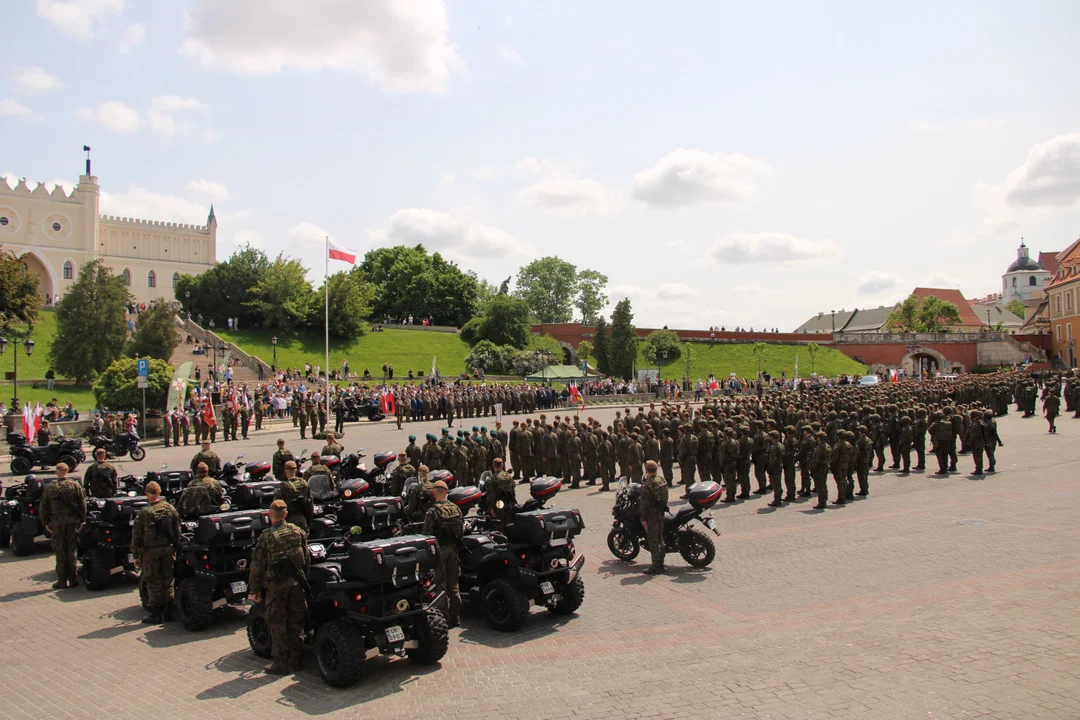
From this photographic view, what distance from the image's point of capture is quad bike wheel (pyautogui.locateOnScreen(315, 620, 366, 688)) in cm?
703

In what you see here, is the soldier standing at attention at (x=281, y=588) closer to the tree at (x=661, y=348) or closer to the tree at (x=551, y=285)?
the tree at (x=661, y=348)

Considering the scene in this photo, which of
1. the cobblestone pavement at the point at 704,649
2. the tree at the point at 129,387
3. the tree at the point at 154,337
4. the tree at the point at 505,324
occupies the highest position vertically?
the tree at the point at 505,324

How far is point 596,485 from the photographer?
65.3 feet

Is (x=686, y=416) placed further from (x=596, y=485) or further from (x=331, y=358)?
(x=331, y=358)

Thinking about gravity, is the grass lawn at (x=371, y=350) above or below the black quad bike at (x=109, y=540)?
above

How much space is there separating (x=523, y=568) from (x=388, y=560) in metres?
2.09

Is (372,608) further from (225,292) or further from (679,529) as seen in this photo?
(225,292)

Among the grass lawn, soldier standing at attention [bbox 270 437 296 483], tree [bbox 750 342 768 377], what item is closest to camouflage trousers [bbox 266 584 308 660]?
soldier standing at attention [bbox 270 437 296 483]

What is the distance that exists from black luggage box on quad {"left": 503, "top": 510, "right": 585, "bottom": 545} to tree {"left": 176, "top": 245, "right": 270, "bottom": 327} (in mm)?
68553

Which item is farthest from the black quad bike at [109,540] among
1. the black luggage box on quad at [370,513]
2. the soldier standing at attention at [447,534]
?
the soldier standing at attention at [447,534]

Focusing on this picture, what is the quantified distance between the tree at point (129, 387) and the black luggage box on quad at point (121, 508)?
21258 millimetres

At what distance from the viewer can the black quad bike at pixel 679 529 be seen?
11.2 m

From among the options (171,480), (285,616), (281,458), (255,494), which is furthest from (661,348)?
(285,616)

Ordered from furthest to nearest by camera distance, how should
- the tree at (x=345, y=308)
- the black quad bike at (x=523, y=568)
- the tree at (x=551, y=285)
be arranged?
the tree at (x=551, y=285)
the tree at (x=345, y=308)
the black quad bike at (x=523, y=568)
